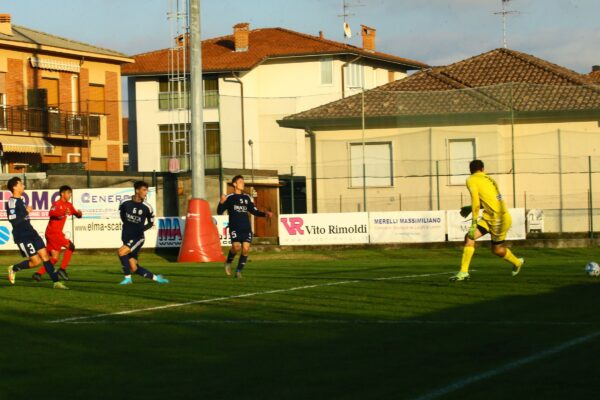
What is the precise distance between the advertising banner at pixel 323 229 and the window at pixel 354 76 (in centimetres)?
3373

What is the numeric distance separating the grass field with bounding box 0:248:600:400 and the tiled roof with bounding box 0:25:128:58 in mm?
38002

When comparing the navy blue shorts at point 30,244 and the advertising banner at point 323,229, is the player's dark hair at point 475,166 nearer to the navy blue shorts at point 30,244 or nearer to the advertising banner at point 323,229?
the navy blue shorts at point 30,244

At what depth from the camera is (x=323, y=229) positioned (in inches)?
1433

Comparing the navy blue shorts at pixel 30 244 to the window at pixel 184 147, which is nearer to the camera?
the navy blue shorts at pixel 30 244

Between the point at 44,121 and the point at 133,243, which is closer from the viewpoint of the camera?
the point at 133,243

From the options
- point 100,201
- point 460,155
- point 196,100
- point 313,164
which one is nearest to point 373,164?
point 313,164

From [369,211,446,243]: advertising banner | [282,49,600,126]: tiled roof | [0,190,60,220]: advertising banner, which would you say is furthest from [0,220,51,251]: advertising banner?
[282,49,600,126]: tiled roof

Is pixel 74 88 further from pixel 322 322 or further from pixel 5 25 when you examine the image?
pixel 322 322

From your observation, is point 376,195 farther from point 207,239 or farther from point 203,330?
point 203,330

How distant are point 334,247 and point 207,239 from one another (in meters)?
6.81

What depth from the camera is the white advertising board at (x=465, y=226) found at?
35.8 metres

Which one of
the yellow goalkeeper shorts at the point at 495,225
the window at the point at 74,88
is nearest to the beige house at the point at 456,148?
the window at the point at 74,88

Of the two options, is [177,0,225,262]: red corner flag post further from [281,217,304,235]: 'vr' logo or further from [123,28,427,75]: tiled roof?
[123,28,427,75]: tiled roof

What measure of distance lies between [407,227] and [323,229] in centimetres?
260
